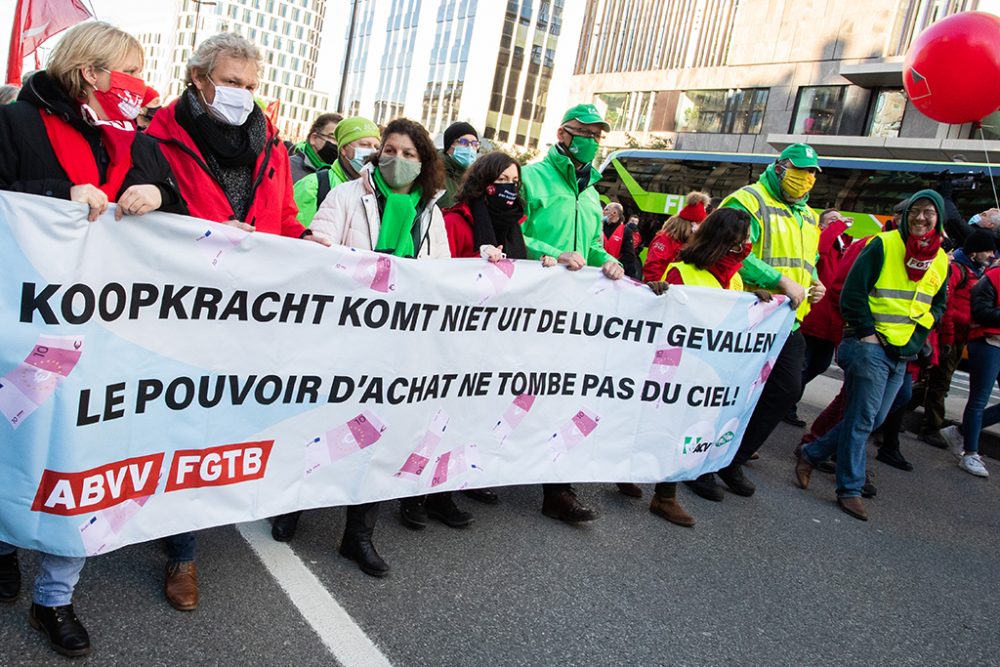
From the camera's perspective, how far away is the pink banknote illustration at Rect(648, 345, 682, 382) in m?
4.20

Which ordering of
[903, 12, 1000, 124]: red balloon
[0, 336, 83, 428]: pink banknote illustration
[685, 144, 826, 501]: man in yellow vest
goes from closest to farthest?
[0, 336, 83, 428]: pink banknote illustration
[685, 144, 826, 501]: man in yellow vest
[903, 12, 1000, 124]: red balloon

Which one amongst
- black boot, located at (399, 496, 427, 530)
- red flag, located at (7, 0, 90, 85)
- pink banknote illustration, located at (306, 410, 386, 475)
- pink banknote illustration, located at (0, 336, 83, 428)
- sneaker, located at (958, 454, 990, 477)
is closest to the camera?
pink banknote illustration, located at (0, 336, 83, 428)

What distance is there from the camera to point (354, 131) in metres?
4.52

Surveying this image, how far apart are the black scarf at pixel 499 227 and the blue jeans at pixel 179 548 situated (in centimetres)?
179

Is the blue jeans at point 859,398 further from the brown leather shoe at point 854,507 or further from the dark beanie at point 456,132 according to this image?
the dark beanie at point 456,132

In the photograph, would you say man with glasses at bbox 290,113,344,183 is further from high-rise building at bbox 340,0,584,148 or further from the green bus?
high-rise building at bbox 340,0,584,148

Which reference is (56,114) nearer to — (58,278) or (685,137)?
(58,278)

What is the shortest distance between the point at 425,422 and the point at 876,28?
37850mm

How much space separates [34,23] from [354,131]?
A: 5086 mm

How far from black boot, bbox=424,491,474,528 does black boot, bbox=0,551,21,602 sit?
5.65 ft

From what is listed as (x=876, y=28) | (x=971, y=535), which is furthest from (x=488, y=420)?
(x=876, y=28)

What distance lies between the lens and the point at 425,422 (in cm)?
348

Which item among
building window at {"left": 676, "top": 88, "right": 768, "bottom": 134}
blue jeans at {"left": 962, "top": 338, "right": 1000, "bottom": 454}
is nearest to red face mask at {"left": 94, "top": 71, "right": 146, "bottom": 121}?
blue jeans at {"left": 962, "top": 338, "right": 1000, "bottom": 454}

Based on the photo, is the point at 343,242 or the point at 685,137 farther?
the point at 685,137
